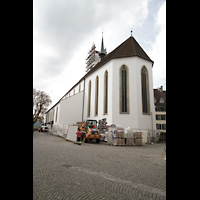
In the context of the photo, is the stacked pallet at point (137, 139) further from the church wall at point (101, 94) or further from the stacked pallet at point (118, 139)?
the church wall at point (101, 94)

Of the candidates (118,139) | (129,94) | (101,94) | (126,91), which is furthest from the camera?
(101,94)

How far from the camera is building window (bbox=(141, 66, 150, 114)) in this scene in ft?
73.9

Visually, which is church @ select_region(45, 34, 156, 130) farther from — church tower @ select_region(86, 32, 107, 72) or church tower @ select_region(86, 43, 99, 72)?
church tower @ select_region(86, 43, 99, 72)

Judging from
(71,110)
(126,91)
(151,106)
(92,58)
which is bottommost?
(71,110)

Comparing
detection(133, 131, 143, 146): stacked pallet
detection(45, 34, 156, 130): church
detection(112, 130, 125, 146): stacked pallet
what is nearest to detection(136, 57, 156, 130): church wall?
detection(45, 34, 156, 130): church

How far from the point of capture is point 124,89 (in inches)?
889

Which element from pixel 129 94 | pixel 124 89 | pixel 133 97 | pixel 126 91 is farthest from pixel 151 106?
pixel 124 89

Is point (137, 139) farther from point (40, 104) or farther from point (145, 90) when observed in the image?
point (40, 104)

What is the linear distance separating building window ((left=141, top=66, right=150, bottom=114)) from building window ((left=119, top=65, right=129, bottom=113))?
2.49 m

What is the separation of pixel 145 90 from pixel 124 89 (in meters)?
Result: 3.32
